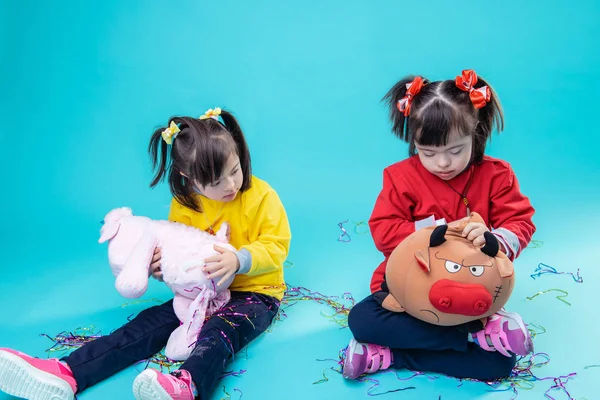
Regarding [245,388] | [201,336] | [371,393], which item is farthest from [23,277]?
[371,393]

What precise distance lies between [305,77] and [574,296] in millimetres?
1558

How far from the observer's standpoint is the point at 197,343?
5.71 ft

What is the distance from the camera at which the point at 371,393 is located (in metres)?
1.66

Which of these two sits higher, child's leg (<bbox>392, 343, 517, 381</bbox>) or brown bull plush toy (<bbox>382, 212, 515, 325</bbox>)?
brown bull plush toy (<bbox>382, 212, 515, 325</bbox>)

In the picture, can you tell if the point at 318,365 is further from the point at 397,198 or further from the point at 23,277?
the point at 23,277

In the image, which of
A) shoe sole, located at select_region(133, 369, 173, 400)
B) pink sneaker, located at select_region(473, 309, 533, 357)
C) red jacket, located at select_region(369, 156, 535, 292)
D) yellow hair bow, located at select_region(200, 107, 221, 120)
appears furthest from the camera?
yellow hair bow, located at select_region(200, 107, 221, 120)

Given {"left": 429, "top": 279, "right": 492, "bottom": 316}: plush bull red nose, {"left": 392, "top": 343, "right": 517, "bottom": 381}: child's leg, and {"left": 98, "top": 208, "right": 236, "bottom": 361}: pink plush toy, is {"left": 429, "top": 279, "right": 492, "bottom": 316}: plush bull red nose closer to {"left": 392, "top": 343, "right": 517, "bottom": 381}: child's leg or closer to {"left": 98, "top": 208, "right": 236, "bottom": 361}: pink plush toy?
{"left": 392, "top": 343, "right": 517, "bottom": 381}: child's leg

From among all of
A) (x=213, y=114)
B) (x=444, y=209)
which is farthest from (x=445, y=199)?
(x=213, y=114)

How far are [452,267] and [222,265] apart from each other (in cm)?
63

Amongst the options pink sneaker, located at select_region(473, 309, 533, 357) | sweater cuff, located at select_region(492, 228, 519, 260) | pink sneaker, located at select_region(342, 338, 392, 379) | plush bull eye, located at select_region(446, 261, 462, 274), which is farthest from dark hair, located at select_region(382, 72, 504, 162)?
pink sneaker, located at select_region(342, 338, 392, 379)

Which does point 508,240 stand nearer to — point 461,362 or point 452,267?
point 452,267

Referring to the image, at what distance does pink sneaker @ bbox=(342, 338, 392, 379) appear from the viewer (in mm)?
1696

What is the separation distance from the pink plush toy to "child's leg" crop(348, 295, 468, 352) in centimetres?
40

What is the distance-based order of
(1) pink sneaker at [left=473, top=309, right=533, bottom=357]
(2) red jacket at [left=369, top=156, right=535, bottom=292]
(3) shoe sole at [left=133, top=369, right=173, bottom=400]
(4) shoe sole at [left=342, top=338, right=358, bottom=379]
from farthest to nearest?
(2) red jacket at [left=369, top=156, right=535, bottom=292], (4) shoe sole at [left=342, top=338, right=358, bottom=379], (1) pink sneaker at [left=473, top=309, right=533, bottom=357], (3) shoe sole at [left=133, top=369, right=173, bottom=400]
